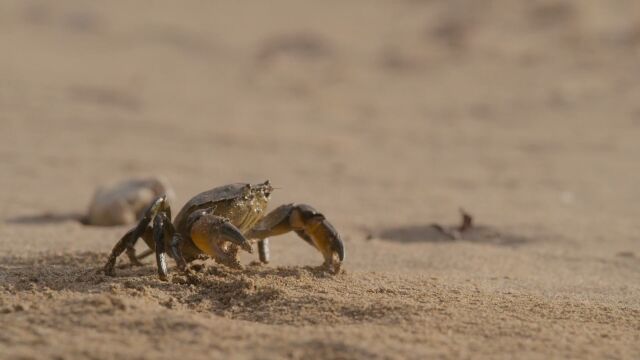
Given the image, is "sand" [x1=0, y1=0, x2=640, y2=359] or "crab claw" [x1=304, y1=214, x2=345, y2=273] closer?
"sand" [x1=0, y1=0, x2=640, y2=359]

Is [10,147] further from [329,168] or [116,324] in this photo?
[116,324]

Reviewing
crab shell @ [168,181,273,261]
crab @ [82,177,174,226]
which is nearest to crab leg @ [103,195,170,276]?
crab shell @ [168,181,273,261]

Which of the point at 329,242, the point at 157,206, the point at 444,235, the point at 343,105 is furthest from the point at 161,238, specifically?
the point at 343,105

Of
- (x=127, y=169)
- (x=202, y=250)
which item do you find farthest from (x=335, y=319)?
(x=127, y=169)

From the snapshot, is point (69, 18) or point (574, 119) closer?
point (574, 119)

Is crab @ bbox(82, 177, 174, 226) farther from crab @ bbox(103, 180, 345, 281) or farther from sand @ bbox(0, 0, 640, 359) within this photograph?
crab @ bbox(103, 180, 345, 281)

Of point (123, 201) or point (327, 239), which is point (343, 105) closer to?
point (123, 201)
